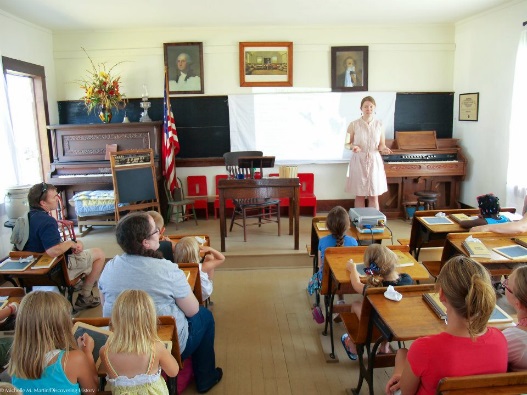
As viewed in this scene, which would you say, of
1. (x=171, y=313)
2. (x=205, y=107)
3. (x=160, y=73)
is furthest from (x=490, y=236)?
(x=160, y=73)

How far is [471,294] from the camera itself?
57.7 inches

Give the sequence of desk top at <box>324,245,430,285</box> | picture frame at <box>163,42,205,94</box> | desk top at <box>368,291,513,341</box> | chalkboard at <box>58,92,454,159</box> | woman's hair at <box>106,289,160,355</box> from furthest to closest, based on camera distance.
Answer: chalkboard at <box>58,92,454,159</box>, picture frame at <box>163,42,205,94</box>, desk top at <box>324,245,430,285</box>, desk top at <box>368,291,513,341</box>, woman's hair at <box>106,289,160,355</box>

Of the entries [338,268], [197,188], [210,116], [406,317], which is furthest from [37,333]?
[210,116]

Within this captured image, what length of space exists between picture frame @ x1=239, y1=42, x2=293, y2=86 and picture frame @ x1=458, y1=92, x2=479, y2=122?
247 cm

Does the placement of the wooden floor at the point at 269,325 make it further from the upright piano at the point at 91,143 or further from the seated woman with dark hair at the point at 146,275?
the upright piano at the point at 91,143

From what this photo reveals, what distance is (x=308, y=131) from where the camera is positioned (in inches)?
257

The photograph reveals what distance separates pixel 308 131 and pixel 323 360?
425 centimetres

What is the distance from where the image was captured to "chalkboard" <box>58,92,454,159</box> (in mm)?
6359

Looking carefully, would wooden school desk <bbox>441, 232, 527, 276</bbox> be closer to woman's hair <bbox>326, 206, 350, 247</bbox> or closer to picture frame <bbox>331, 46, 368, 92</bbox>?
woman's hair <bbox>326, 206, 350, 247</bbox>

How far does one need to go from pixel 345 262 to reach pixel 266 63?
4.28 metres

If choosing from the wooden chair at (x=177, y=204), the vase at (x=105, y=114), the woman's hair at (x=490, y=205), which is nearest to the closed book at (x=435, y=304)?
the woman's hair at (x=490, y=205)

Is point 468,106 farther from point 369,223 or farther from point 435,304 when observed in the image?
point 435,304

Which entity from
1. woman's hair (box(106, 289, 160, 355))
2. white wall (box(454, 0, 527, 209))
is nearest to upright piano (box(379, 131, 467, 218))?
white wall (box(454, 0, 527, 209))

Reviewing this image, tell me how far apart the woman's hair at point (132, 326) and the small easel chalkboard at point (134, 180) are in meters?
3.89
